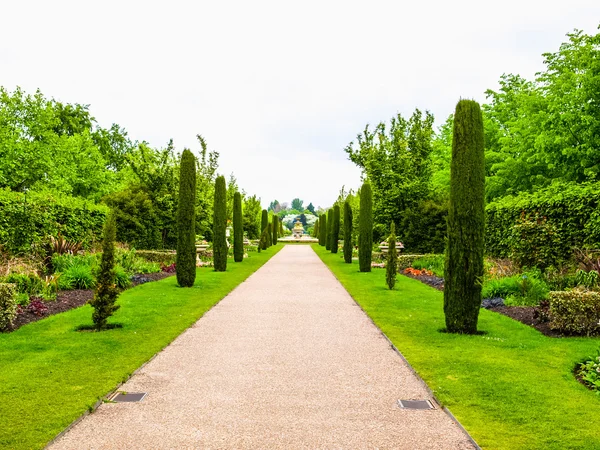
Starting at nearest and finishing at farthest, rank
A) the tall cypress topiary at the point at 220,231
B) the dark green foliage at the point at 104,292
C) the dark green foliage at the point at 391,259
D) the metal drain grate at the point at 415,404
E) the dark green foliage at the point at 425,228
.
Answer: the metal drain grate at the point at 415,404 → the dark green foliage at the point at 104,292 → the dark green foliage at the point at 391,259 → the tall cypress topiary at the point at 220,231 → the dark green foliage at the point at 425,228

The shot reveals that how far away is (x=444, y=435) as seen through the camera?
4.32 m

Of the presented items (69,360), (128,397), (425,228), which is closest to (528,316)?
(128,397)

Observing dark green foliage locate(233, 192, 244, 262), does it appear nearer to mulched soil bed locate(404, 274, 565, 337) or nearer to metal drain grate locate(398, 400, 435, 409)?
mulched soil bed locate(404, 274, 565, 337)

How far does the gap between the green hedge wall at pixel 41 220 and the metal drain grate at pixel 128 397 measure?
1025 centimetres

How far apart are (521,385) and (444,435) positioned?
1841 mm

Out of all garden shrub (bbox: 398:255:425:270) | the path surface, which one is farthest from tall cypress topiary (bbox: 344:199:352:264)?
the path surface

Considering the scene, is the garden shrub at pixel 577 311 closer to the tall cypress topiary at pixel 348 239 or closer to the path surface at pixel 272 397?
the path surface at pixel 272 397

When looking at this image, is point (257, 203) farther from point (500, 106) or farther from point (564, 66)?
point (564, 66)

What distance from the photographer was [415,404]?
16.7 ft

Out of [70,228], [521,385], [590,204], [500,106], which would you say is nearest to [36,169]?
[70,228]

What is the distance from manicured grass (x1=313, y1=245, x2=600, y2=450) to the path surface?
1.06ft

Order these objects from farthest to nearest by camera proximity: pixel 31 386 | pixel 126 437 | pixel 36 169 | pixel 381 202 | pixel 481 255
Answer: pixel 36 169, pixel 381 202, pixel 481 255, pixel 31 386, pixel 126 437

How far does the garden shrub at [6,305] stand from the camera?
8.39m

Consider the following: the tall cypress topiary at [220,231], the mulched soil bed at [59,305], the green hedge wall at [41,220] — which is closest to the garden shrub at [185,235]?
the mulched soil bed at [59,305]
